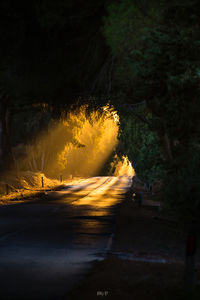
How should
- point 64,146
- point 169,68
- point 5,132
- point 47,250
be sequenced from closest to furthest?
point 47,250 → point 169,68 → point 5,132 → point 64,146

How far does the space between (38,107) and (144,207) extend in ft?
31.7

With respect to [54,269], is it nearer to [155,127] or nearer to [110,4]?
[155,127]

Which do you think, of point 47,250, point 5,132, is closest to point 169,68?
point 47,250

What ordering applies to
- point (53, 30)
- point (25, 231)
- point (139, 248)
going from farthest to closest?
point (53, 30) → point (25, 231) → point (139, 248)

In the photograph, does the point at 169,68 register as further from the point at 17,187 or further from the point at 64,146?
the point at 64,146

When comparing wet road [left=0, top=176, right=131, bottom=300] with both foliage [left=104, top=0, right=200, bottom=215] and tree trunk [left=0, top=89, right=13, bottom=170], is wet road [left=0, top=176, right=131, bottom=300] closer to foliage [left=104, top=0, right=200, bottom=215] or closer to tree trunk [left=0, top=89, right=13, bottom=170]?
foliage [left=104, top=0, right=200, bottom=215]

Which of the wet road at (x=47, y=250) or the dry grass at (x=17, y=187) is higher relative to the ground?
the dry grass at (x=17, y=187)

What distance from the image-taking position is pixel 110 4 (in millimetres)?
18531

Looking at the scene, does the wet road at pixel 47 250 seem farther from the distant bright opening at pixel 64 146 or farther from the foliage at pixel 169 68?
the distant bright opening at pixel 64 146

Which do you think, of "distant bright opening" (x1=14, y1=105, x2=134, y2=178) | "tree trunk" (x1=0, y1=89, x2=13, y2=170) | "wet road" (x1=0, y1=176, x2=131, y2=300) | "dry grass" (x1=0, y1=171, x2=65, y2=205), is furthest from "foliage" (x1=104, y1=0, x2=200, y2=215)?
"tree trunk" (x1=0, y1=89, x2=13, y2=170)

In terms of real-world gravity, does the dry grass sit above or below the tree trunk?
below

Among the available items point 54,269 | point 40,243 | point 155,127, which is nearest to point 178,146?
point 155,127

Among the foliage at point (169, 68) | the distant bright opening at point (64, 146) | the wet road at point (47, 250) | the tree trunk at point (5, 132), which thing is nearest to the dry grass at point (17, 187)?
the tree trunk at point (5, 132)

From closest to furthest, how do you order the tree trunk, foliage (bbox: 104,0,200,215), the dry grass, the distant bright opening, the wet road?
the wet road, foliage (bbox: 104,0,200,215), the dry grass, the tree trunk, the distant bright opening
